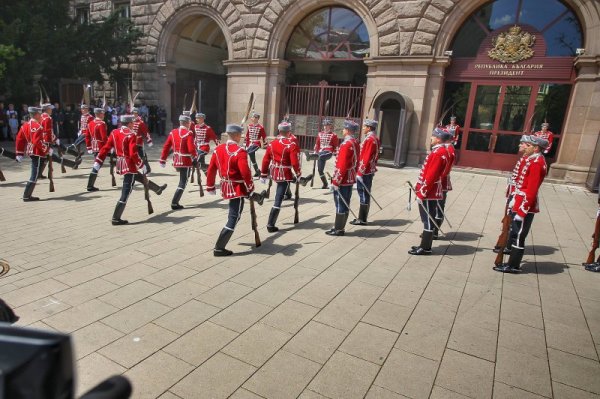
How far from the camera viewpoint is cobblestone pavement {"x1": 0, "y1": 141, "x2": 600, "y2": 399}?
3.07 metres

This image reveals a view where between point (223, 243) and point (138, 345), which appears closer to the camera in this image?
point (138, 345)

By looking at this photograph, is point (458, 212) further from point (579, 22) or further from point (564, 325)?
point (579, 22)

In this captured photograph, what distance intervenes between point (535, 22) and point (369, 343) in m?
13.7

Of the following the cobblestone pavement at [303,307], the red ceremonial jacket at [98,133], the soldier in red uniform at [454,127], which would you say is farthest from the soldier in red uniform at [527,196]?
the red ceremonial jacket at [98,133]

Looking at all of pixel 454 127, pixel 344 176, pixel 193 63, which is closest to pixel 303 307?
pixel 344 176

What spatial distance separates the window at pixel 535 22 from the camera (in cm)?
1224

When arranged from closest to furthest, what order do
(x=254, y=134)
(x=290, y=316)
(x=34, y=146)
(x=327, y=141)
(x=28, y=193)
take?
(x=290, y=316), (x=28, y=193), (x=34, y=146), (x=327, y=141), (x=254, y=134)

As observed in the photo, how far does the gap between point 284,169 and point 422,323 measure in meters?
3.67

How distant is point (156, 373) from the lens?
300 cm

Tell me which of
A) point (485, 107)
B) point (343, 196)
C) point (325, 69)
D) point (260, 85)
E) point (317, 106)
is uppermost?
point (325, 69)

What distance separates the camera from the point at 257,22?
16109 millimetres

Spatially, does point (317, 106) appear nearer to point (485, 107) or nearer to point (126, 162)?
point (485, 107)

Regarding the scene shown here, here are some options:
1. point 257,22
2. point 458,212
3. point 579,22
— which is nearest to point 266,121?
point 257,22

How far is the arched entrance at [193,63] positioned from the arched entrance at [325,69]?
3.78 metres
